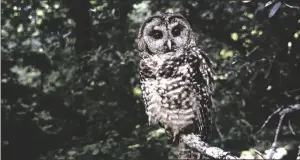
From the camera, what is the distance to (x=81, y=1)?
3.69m

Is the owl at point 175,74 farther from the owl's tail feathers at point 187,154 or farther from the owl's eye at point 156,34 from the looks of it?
the owl's tail feathers at point 187,154

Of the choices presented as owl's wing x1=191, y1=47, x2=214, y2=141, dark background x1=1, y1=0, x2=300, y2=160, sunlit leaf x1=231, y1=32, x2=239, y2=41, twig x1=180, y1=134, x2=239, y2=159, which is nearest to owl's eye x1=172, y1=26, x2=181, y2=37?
owl's wing x1=191, y1=47, x2=214, y2=141

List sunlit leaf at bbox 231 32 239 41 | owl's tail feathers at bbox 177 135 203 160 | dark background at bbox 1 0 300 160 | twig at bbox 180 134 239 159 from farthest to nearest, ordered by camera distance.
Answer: sunlit leaf at bbox 231 32 239 41
dark background at bbox 1 0 300 160
owl's tail feathers at bbox 177 135 203 160
twig at bbox 180 134 239 159

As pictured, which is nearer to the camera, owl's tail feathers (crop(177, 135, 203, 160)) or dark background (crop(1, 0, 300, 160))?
owl's tail feathers (crop(177, 135, 203, 160))

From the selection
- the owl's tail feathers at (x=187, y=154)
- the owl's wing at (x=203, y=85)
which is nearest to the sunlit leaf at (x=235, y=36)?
the owl's wing at (x=203, y=85)

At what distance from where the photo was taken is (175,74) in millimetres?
2336

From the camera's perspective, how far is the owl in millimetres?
2324

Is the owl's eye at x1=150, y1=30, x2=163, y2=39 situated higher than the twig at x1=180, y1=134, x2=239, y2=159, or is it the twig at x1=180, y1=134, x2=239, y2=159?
the owl's eye at x1=150, y1=30, x2=163, y2=39

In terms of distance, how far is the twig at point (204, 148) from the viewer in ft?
4.65

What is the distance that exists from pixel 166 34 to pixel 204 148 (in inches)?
31.7

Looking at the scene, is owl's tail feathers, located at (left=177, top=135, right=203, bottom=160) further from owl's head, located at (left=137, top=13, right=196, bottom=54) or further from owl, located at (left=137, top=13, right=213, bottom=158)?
owl's head, located at (left=137, top=13, right=196, bottom=54)

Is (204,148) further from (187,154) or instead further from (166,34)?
(166,34)

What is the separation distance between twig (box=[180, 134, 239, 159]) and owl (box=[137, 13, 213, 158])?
5.0 inches

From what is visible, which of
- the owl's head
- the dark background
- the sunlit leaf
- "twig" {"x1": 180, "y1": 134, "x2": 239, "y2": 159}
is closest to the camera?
"twig" {"x1": 180, "y1": 134, "x2": 239, "y2": 159}
